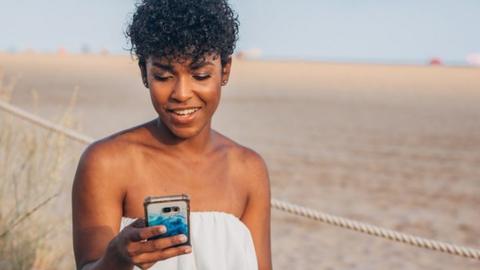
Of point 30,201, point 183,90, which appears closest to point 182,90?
point 183,90

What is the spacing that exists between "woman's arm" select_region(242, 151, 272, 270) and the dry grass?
1.70 metres

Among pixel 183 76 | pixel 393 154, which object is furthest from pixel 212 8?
pixel 393 154

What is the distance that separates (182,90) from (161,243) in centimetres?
44

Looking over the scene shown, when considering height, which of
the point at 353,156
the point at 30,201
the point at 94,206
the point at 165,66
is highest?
the point at 165,66

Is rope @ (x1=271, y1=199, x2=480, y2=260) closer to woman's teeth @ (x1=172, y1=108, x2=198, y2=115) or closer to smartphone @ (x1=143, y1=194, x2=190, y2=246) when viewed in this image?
woman's teeth @ (x1=172, y1=108, x2=198, y2=115)

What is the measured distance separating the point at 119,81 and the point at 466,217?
19.0 m

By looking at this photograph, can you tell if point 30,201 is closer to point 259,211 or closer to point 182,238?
point 259,211

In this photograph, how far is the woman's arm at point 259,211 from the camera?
1.97 metres

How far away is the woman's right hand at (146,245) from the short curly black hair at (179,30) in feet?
1.56

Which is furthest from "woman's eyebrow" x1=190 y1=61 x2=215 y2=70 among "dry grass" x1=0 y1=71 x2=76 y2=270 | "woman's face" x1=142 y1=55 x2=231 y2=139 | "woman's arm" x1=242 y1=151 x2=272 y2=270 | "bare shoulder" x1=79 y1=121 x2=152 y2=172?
"dry grass" x1=0 y1=71 x2=76 y2=270

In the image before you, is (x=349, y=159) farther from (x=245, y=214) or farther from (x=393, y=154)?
(x=245, y=214)

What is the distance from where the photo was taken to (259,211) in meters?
1.99

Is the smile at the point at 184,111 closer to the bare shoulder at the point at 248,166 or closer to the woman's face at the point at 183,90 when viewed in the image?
the woman's face at the point at 183,90

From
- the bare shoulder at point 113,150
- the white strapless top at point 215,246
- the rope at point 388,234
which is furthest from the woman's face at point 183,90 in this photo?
the rope at point 388,234
